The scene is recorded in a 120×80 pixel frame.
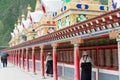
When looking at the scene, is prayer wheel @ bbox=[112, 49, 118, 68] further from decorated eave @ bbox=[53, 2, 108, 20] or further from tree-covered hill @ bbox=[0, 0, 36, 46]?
tree-covered hill @ bbox=[0, 0, 36, 46]

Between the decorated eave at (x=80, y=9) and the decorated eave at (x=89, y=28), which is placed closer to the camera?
the decorated eave at (x=89, y=28)

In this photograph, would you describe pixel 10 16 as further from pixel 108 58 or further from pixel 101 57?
pixel 108 58

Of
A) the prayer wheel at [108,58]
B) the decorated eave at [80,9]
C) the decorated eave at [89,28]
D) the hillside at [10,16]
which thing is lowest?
the prayer wheel at [108,58]

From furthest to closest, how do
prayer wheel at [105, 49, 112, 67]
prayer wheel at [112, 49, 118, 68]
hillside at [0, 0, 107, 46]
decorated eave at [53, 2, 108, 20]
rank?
1. hillside at [0, 0, 107, 46]
2. decorated eave at [53, 2, 108, 20]
3. prayer wheel at [105, 49, 112, 67]
4. prayer wheel at [112, 49, 118, 68]

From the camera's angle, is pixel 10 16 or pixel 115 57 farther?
pixel 10 16

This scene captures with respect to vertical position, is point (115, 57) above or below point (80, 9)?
below

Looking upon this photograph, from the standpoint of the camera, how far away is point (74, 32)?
1101cm

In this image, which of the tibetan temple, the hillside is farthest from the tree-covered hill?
the tibetan temple

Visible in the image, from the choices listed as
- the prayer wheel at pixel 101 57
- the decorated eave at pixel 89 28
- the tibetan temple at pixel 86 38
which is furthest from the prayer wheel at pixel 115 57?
the decorated eave at pixel 89 28

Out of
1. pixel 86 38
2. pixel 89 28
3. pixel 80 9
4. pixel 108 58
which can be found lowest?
pixel 108 58

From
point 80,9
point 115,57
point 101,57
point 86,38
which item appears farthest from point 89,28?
point 80,9

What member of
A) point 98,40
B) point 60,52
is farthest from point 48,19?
point 98,40

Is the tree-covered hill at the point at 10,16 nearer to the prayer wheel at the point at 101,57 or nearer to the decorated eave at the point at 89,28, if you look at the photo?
the decorated eave at the point at 89,28

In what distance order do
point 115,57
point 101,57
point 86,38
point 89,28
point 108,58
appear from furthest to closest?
point 101,57
point 108,58
point 115,57
point 86,38
point 89,28
